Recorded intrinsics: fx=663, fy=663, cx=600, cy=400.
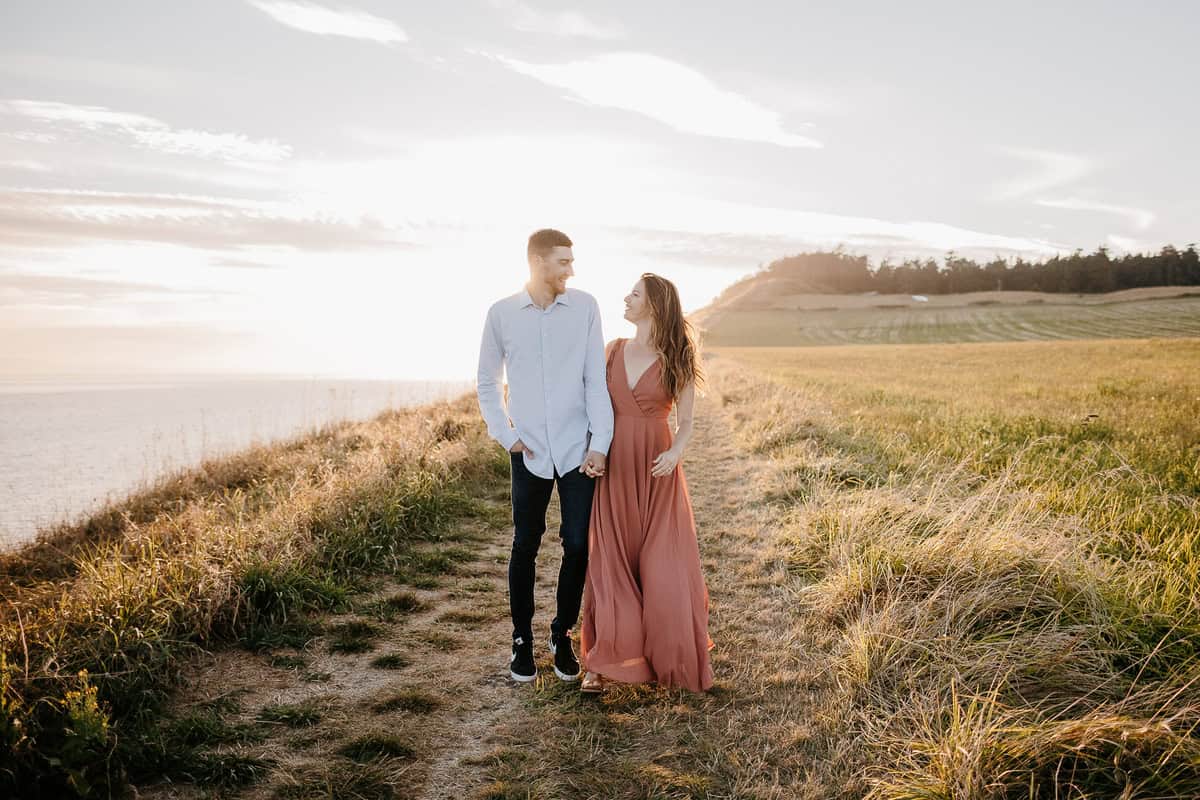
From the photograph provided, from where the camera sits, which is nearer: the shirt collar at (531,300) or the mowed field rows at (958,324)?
the shirt collar at (531,300)

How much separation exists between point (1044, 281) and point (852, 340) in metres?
40.8

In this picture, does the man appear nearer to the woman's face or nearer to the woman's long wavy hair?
the woman's face

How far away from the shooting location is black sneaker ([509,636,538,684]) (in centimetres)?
395

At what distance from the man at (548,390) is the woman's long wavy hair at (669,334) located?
356 millimetres

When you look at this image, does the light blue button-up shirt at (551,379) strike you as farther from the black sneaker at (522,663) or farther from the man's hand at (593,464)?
the black sneaker at (522,663)

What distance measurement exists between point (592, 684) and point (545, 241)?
250cm

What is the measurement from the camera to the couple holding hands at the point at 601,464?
3719mm

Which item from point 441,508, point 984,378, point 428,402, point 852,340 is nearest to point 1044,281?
point 852,340

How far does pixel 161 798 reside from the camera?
2818 millimetres

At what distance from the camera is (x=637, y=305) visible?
3912mm

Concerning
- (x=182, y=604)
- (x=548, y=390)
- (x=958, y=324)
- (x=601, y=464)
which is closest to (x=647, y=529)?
(x=601, y=464)

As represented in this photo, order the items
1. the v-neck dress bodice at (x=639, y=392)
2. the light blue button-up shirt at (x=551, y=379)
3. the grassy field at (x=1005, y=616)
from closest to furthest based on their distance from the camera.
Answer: the grassy field at (x=1005, y=616) < the light blue button-up shirt at (x=551, y=379) < the v-neck dress bodice at (x=639, y=392)

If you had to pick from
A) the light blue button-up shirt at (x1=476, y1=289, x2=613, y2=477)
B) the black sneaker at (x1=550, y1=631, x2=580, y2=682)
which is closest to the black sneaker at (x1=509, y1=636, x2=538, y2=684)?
the black sneaker at (x1=550, y1=631, x2=580, y2=682)

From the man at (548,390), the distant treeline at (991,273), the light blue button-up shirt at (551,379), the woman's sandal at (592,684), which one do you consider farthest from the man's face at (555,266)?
the distant treeline at (991,273)
